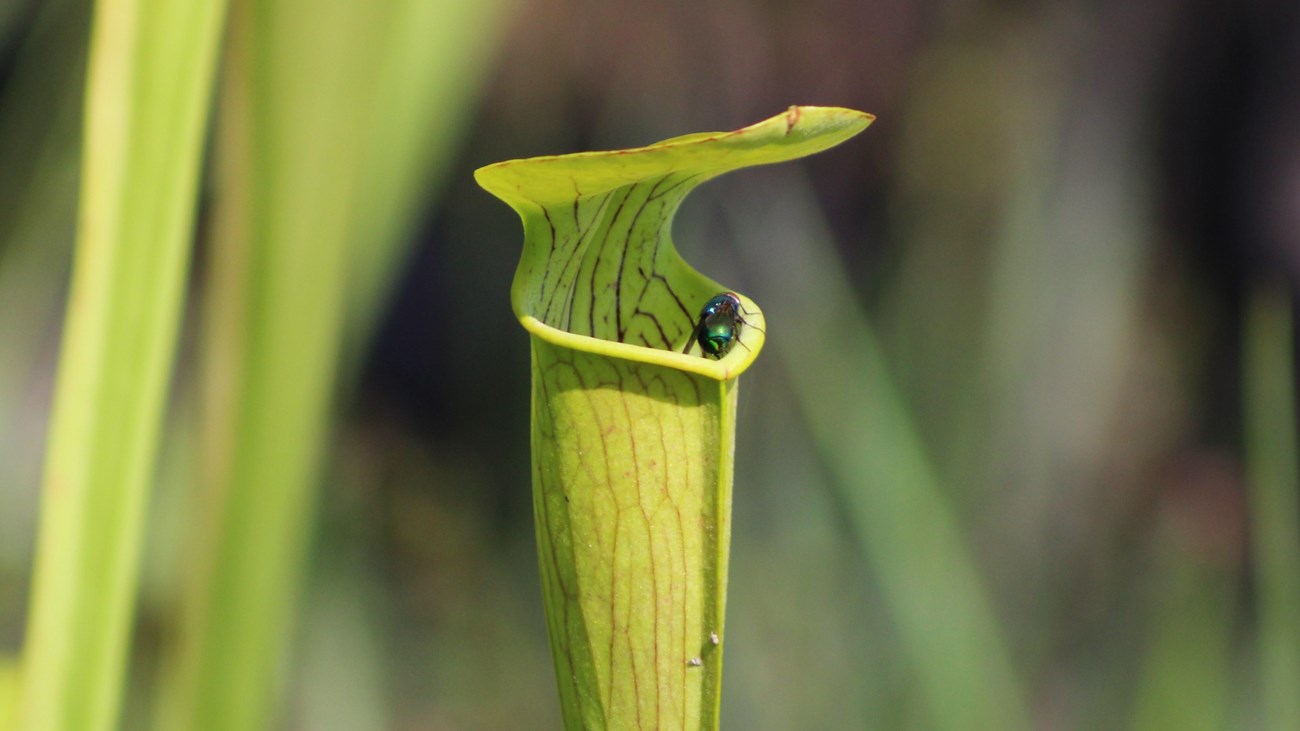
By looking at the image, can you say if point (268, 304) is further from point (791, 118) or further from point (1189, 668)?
point (1189, 668)

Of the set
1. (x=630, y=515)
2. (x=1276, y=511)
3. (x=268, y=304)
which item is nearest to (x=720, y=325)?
(x=630, y=515)

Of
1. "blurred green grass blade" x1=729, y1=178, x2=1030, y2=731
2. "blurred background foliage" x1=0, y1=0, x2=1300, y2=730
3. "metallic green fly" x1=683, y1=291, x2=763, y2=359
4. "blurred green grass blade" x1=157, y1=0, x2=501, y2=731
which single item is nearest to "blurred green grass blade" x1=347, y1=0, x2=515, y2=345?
"blurred background foliage" x1=0, y1=0, x2=1300, y2=730

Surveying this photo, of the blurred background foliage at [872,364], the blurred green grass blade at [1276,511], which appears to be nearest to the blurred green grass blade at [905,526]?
the blurred background foliage at [872,364]

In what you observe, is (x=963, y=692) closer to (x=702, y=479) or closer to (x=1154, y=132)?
(x=702, y=479)

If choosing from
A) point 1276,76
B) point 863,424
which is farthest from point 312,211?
point 1276,76

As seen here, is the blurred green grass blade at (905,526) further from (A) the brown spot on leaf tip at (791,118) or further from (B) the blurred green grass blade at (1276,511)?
(A) the brown spot on leaf tip at (791,118)

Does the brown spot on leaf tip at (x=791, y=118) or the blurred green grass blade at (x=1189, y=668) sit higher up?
the brown spot on leaf tip at (x=791, y=118)

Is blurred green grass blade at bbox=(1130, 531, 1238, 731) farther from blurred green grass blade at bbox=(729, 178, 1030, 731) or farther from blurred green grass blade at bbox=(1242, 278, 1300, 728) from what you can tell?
blurred green grass blade at bbox=(729, 178, 1030, 731)
